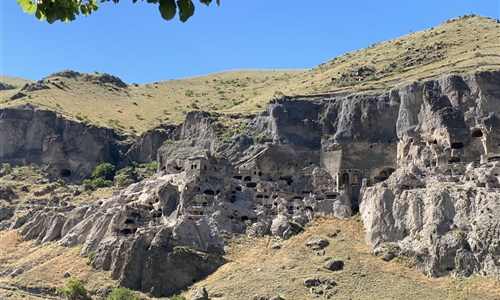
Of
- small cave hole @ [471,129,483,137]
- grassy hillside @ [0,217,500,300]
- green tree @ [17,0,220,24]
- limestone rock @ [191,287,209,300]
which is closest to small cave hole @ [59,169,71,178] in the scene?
grassy hillside @ [0,217,500,300]

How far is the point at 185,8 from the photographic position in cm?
600

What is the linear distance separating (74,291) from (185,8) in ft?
143

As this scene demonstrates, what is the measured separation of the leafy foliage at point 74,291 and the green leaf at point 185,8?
43483 mm

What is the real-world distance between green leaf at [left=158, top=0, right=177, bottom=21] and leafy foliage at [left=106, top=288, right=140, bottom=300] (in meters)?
42.4

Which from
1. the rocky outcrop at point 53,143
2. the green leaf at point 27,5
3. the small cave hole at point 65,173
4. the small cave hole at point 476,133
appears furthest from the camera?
the rocky outcrop at point 53,143

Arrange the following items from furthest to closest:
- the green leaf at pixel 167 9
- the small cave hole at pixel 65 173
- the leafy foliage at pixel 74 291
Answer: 1. the small cave hole at pixel 65 173
2. the leafy foliage at pixel 74 291
3. the green leaf at pixel 167 9

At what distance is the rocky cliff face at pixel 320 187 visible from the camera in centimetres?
5031

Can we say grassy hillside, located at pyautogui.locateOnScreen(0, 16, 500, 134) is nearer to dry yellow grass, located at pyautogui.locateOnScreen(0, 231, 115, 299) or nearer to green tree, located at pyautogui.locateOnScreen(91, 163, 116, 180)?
green tree, located at pyautogui.locateOnScreen(91, 163, 116, 180)

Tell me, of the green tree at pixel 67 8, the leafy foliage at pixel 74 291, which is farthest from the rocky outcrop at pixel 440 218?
the green tree at pixel 67 8

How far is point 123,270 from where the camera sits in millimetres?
50406

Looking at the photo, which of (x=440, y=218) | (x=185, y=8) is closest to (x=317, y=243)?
(x=440, y=218)

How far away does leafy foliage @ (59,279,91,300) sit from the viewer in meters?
45.7

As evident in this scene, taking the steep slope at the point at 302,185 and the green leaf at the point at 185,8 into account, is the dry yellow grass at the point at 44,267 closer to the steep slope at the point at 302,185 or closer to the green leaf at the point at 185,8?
the steep slope at the point at 302,185

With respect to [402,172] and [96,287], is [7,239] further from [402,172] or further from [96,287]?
[402,172]
